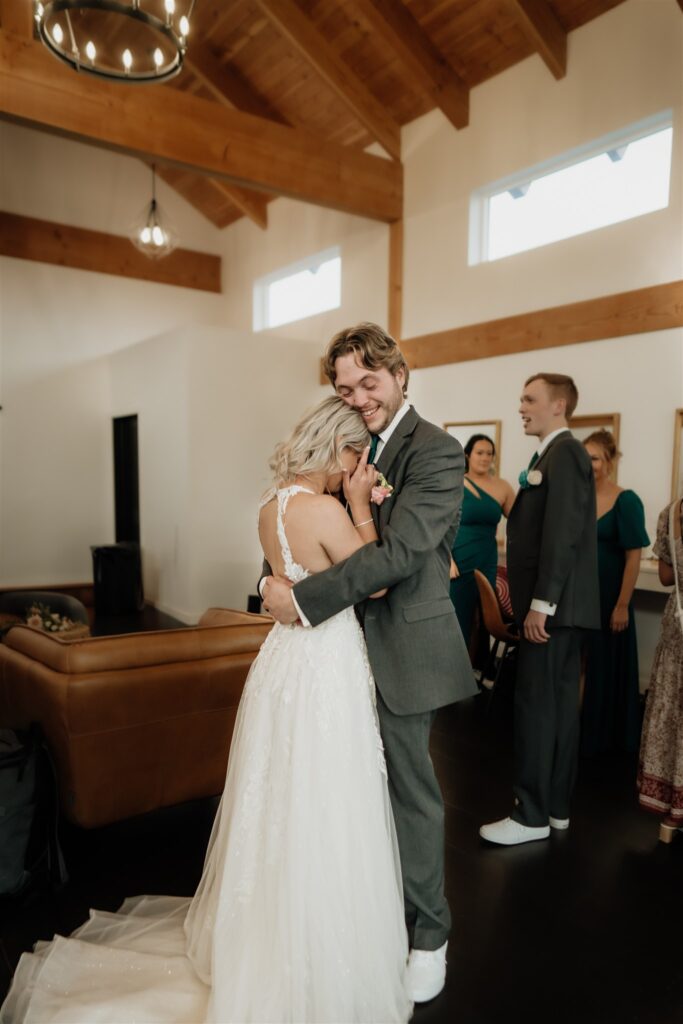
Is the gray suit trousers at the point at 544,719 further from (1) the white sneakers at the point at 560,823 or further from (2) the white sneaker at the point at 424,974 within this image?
(2) the white sneaker at the point at 424,974

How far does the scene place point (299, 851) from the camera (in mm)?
1743

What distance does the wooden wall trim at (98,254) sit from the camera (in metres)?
8.33

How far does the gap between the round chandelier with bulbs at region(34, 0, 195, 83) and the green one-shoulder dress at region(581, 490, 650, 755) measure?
3162 millimetres

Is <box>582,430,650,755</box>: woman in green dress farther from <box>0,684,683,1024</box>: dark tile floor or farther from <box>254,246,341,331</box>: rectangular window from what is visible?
<box>254,246,341,331</box>: rectangular window

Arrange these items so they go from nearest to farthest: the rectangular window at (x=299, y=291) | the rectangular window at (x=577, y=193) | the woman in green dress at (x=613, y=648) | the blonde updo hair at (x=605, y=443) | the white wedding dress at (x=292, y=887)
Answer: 1. the white wedding dress at (x=292, y=887)
2. the woman in green dress at (x=613, y=648)
3. the blonde updo hair at (x=605, y=443)
4. the rectangular window at (x=577, y=193)
5. the rectangular window at (x=299, y=291)

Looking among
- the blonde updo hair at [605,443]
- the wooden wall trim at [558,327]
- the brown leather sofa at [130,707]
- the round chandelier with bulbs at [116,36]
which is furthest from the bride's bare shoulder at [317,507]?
the wooden wall trim at [558,327]

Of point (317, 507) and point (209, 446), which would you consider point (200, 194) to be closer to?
point (209, 446)

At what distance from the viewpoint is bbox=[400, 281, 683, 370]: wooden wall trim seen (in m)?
4.71

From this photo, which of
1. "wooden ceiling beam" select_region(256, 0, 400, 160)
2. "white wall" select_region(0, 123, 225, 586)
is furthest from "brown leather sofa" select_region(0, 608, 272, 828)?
"white wall" select_region(0, 123, 225, 586)

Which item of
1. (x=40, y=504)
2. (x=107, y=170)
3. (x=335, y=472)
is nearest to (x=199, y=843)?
(x=335, y=472)

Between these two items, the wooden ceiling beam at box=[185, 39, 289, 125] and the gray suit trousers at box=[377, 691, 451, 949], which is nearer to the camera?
the gray suit trousers at box=[377, 691, 451, 949]

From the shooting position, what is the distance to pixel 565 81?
17.6 ft

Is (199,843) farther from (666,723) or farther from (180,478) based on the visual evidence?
→ (180,478)

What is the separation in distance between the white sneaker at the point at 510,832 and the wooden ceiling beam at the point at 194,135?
17.7 feet
